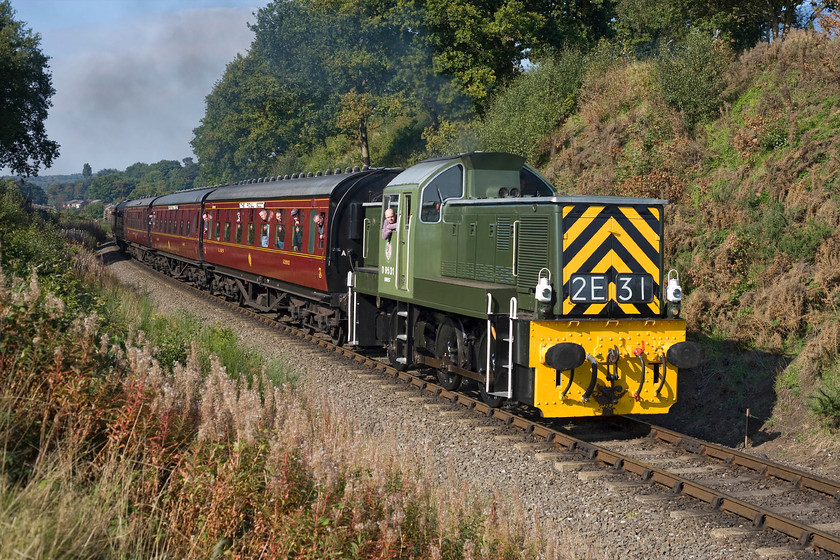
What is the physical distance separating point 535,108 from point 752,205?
424 inches

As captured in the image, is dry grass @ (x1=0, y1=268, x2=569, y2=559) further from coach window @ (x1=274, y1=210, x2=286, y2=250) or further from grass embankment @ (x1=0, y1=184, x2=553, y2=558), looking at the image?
coach window @ (x1=274, y1=210, x2=286, y2=250)

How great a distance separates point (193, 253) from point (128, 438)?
21755mm

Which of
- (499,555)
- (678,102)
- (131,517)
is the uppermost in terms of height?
(678,102)

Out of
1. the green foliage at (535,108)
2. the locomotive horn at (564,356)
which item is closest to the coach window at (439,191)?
the locomotive horn at (564,356)

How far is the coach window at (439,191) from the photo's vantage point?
11.1 m

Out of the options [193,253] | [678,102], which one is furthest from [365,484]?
[193,253]

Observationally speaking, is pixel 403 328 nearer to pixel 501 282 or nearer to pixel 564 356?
pixel 501 282

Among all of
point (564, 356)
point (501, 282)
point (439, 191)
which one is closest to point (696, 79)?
point (439, 191)

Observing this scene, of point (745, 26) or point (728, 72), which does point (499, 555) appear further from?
point (745, 26)

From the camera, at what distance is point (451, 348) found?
10.9 metres

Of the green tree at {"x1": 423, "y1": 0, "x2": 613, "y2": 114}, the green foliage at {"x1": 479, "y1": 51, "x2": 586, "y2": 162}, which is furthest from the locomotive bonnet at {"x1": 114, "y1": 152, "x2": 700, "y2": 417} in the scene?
the green tree at {"x1": 423, "y1": 0, "x2": 613, "y2": 114}

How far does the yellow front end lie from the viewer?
29.0 ft

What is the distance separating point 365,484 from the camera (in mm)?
5355

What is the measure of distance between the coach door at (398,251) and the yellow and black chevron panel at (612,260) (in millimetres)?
3252
